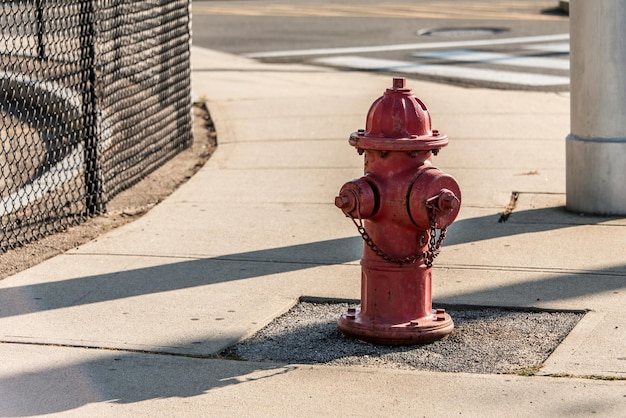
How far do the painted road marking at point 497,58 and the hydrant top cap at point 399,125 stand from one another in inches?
392

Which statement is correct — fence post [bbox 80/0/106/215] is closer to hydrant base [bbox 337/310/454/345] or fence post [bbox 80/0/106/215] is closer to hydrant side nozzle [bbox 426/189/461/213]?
hydrant base [bbox 337/310/454/345]

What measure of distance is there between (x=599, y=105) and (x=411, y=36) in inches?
470

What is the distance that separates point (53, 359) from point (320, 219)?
108 inches

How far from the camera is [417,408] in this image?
404cm

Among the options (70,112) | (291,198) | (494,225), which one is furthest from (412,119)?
(70,112)

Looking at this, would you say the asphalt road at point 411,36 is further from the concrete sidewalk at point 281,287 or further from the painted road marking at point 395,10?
the concrete sidewalk at point 281,287

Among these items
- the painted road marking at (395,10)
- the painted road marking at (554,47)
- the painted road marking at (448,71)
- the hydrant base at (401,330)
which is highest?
the painted road marking at (395,10)

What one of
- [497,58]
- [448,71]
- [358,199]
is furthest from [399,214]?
[497,58]

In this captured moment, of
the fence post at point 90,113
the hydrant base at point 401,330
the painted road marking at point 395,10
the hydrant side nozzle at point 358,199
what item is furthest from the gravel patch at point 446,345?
the painted road marking at point 395,10

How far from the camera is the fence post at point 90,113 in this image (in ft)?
23.6

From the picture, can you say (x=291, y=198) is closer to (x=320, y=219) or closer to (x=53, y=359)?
(x=320, y=219)

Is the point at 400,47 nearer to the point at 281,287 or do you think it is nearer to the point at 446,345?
the point at 281,287

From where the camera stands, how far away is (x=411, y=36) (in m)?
18.6

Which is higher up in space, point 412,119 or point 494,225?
point 412,119
